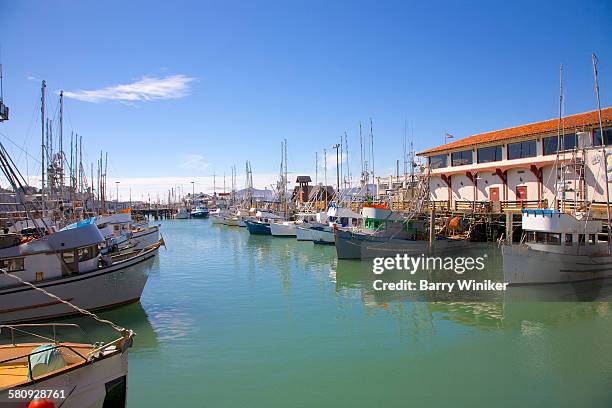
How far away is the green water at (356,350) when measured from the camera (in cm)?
1259

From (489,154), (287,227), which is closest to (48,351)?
(489,154)

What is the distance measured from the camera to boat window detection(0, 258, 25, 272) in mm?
17986

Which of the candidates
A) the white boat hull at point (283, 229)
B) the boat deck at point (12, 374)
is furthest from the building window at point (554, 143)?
the boat deck at point (12, 374)

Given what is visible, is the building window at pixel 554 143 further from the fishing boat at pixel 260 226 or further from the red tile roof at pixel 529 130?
the fishing boat at pixel 260 226

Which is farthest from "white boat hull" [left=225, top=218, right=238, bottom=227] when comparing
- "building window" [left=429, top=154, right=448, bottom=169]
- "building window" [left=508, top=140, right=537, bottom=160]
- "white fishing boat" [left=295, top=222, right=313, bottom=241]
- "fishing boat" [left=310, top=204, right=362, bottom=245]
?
"building window" [left=508, top=140, right=537, bottom=160]

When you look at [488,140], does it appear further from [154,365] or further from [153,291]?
[154,365]

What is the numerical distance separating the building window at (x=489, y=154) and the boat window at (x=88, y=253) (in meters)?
33.1

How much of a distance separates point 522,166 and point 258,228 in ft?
130

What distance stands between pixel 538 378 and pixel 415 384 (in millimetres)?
3758

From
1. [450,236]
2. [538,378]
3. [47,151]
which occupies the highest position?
[47,151]

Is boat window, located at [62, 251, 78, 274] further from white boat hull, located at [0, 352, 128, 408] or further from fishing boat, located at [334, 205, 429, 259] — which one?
fishing boat, located at [334, 205, 429, 259]

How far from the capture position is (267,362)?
14.9m

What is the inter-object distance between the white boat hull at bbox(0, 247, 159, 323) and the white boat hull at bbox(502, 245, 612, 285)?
59.2 ft

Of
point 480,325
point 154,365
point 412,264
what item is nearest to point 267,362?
point 154,365
